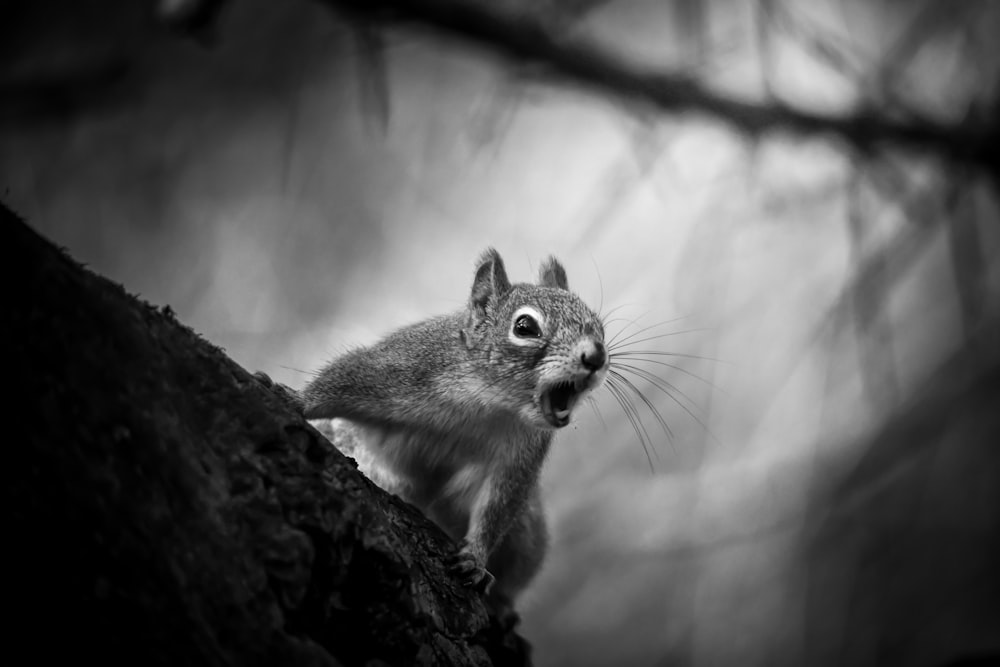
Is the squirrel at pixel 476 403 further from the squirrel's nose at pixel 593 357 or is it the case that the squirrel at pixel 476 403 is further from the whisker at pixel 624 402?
the whisker at pixel 624 402

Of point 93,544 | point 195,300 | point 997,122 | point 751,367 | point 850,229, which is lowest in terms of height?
point 93,544

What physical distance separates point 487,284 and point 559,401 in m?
0.49

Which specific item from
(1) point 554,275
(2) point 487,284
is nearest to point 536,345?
(2) point 487,284

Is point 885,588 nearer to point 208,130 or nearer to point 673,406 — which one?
point 673,406

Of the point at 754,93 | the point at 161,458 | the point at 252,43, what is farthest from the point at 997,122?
the point at 161,458

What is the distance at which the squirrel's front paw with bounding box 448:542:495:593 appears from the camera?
204cm

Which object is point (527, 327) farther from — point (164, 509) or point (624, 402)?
point (164, 509)

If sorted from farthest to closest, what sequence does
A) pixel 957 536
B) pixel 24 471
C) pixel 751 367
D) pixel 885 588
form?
pixel 957 536 → pixel 885 588 → pixel 751 367 → pixel 24 471

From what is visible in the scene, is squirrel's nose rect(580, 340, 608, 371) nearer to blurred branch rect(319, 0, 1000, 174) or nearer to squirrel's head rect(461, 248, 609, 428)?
squirrel's head rect(461, 248, 609, 428)

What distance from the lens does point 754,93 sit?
11.1 ft

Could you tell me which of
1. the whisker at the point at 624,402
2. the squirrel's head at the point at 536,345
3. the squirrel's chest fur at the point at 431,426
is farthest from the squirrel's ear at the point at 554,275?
the squirrel's chest fur at the point at 431,426

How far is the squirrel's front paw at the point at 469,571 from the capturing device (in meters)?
2.04

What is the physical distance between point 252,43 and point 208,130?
16.8 inches

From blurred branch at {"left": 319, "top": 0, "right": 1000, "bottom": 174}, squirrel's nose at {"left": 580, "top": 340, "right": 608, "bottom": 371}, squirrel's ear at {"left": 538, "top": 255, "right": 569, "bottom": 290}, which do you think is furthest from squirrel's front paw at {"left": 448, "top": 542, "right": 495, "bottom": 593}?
blurred branch at {"left": 319, "top": 0, "right": 1000, "bottom": 174}
